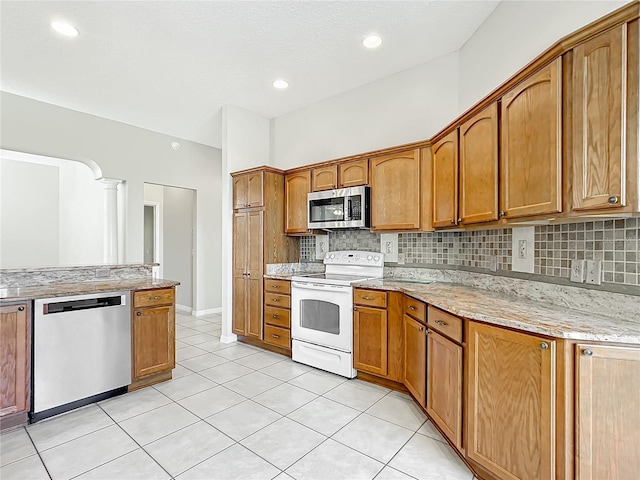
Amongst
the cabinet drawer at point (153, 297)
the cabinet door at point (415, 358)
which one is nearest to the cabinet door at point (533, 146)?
the cabinet door at point (415, 358)

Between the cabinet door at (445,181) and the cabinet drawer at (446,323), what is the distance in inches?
30.5

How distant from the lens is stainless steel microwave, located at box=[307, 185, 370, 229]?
325 centimetres

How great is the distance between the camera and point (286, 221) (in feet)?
13.2

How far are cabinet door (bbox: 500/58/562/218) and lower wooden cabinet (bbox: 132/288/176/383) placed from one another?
2.86 m

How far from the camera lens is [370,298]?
289cm

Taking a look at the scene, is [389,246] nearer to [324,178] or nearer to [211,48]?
[324,178]

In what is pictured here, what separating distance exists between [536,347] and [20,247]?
315 inches

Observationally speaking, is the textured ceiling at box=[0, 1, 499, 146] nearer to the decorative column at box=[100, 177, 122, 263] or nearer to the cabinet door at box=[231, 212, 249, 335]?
the decorative column at box=[100, 177, 122, 263]

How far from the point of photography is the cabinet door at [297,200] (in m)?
3.82

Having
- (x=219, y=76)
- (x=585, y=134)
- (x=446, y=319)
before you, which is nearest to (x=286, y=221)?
(x=219, y=76)

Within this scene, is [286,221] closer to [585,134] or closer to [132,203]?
[132,203]

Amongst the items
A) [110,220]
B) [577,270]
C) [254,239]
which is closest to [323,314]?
[254,239]

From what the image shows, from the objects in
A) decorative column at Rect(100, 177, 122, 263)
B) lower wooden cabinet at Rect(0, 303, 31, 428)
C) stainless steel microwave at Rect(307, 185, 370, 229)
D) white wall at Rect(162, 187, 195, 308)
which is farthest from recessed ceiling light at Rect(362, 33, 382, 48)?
white wall at Rect(162, 187, 195, 308)

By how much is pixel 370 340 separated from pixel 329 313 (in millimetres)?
509
